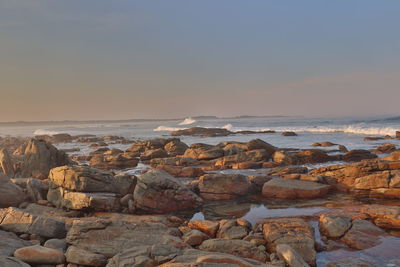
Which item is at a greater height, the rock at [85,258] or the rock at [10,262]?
the rock at [10,262]

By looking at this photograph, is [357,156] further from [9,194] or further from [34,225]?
[9,194]

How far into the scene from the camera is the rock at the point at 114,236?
307 inches

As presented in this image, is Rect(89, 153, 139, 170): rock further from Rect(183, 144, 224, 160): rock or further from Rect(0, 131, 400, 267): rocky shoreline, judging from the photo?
Rect(183, 144, 224, 160): rock

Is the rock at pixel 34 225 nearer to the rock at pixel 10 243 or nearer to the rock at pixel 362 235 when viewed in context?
the rock at pixel 10 243

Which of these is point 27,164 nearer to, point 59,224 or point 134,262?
point 59,224

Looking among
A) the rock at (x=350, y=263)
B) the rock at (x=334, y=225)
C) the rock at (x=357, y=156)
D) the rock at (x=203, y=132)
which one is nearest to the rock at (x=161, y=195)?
the rock at (x=334, y=225)

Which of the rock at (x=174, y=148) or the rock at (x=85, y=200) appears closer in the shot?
the rock at (x=85, y=200)

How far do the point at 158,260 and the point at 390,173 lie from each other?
12.4 meters

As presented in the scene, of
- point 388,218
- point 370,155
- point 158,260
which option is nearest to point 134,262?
point 158,260

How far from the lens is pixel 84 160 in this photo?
2934 centimetres

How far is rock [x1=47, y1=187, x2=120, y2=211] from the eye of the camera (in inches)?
468

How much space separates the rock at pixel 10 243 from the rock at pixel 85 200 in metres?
3.32

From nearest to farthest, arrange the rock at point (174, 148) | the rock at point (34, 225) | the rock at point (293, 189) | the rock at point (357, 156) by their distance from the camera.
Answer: the rock at point (34, 225)
the rock at point (293, 189)
the rock at point (357, 156)
the rock at point (174, 148)

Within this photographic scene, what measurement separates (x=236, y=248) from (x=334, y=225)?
139 inches
